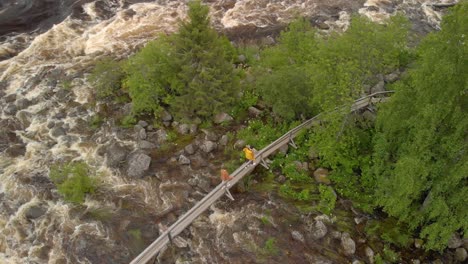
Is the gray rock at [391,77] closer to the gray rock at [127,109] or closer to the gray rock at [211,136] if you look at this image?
the gray rock at [211,136]

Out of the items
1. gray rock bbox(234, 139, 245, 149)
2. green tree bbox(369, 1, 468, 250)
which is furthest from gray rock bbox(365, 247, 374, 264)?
gray rock bbox(234, 139, 245, 149)

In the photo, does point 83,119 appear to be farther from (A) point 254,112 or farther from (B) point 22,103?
(A) point 254,112

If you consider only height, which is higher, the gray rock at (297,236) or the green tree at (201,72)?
the green tree at (201,72)

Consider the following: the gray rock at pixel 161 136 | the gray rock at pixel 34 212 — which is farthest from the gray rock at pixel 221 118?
the gray rock at pixel 34 212

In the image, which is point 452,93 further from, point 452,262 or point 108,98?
point 108,98

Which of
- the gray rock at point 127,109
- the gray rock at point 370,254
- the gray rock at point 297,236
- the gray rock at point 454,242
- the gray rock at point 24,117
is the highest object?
the gray rock at point 24,117

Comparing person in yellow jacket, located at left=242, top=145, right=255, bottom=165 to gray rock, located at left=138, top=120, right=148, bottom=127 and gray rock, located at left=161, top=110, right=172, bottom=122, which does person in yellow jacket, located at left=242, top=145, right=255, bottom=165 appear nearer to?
gray rock, located at left=161, top=110, right=172, bottom=122

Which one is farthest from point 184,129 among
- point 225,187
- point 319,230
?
point 319,230

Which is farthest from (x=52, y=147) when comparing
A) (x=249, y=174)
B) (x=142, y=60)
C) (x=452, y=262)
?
(x=452, y=262)
